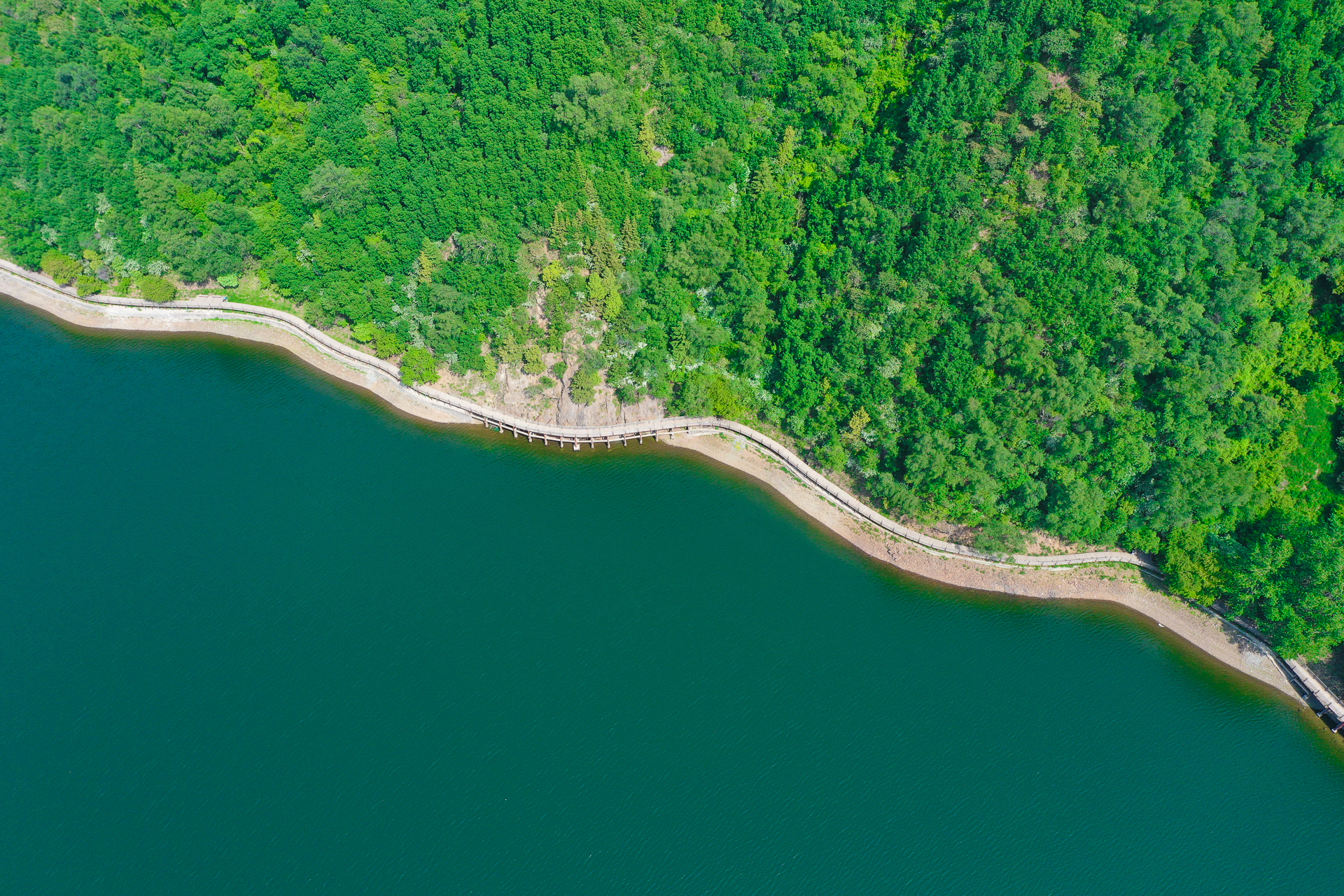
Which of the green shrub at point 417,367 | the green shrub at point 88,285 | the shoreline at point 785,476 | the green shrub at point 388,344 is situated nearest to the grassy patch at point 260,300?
the shoreline at point 785,476

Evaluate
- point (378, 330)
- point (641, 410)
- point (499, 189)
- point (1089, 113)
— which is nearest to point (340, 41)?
point (499, 189)

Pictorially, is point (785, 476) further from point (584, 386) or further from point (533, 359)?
point (533, 359)

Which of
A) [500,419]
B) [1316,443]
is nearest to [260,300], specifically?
[500,419]

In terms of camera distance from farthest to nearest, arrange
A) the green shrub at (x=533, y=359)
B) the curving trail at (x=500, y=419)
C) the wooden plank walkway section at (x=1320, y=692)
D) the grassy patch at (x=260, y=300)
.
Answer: the grassy patch at (x=260, y=300), the green shrub at (x=533, y=359), the curving trail at (x=500, y=419), the wooden plank walkway section at (x=1320, y=692)

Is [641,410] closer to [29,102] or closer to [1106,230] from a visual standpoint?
[1106,230]

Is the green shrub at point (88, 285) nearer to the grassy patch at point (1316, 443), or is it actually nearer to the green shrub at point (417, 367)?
the green shrub at point (417, 367)

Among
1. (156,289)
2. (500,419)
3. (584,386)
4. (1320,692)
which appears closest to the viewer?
(1320,692)

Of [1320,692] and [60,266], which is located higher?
[60,266]
